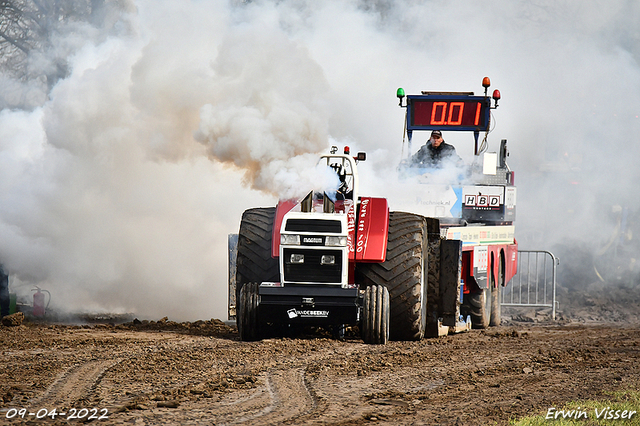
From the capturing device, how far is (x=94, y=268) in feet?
49.0

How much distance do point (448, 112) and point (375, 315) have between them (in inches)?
220

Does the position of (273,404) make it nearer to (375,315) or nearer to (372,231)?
(375,315)

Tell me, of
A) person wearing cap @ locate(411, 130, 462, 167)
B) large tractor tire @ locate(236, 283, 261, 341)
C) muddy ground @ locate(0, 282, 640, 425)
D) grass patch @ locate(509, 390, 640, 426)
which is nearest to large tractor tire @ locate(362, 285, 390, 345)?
muddy ground @ locate(0, 282, 640, 425)

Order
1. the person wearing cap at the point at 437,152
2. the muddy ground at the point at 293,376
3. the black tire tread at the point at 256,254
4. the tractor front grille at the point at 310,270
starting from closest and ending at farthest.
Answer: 1. the muddy ground at the point at 293,376
2. the tractor front grille at the point at 310,270
3. the black tire tread at the point at 256,254
4. the person wearing cap at the point at 437,152

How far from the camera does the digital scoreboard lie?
564 inches

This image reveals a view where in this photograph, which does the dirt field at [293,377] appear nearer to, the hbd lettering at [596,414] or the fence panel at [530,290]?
the hbd lettering at [596,414]

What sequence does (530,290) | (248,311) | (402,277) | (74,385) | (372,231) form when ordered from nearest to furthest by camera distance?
(74,385) < (248,311) < (402,277) < (372,231) < (530,290)

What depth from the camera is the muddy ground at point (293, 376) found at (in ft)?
21.0

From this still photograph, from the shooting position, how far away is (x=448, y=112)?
14.5 meters

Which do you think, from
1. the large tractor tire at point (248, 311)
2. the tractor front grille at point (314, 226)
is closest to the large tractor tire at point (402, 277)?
the tractor front grille at point (314, 226)

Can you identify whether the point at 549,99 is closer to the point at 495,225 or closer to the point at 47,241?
the point at 495,225

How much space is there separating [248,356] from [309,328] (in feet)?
9.12

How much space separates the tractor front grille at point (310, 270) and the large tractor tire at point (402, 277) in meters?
0.46
